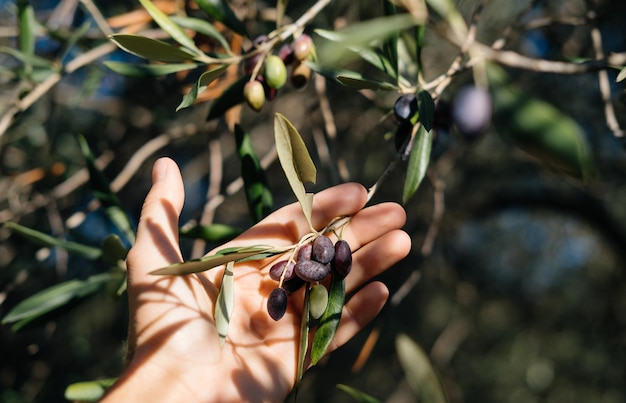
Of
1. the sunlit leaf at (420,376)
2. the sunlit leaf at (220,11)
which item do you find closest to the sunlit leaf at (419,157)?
the sunlit leaf at (420,376)

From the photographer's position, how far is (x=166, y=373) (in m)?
1.14

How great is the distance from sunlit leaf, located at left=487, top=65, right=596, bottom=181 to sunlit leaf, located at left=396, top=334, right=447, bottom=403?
2.38 feet

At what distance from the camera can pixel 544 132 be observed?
0.54 m

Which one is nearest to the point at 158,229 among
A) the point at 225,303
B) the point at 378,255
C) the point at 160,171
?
the point at 160,171

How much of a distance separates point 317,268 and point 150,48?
51 cm

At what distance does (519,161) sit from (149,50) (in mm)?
3006

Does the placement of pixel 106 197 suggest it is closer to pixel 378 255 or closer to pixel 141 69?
pixel 141 69

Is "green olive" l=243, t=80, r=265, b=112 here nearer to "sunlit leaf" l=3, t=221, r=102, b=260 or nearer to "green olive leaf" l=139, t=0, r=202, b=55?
"green olive leaf" l=139, t=0, r=202, b=55

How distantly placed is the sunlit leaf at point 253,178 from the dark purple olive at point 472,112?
1.84 feet

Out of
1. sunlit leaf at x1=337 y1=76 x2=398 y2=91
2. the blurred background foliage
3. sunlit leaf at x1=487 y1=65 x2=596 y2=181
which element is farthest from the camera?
the blurred background foliage

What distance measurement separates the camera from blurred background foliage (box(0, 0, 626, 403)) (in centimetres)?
192

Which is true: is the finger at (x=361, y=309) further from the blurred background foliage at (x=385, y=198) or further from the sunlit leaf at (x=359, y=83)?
the sunlit leaf at (x=359, y=83)

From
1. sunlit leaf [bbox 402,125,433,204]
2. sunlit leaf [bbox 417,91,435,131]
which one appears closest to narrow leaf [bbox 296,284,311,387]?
sunlit leaf [bbox 402,125,433,204]

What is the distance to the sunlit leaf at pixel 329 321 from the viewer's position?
98 centimetres
